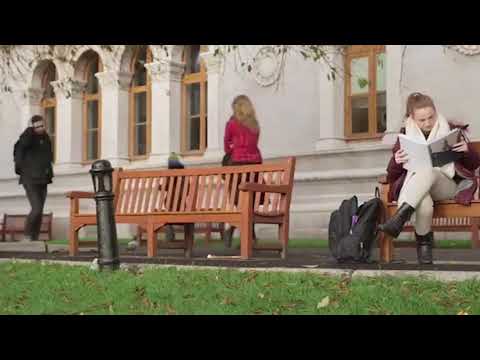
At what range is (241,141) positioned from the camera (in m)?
10.3

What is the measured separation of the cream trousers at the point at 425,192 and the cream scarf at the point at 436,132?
0.17 ft

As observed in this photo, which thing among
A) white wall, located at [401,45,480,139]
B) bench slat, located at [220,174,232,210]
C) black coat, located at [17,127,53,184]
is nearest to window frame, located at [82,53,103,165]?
black coat, located at [17,127,53,184]

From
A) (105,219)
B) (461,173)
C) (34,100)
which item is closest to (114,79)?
(34,100)

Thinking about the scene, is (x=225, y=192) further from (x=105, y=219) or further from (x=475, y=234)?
(x=475, y=234)

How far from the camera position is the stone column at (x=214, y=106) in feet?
55.4

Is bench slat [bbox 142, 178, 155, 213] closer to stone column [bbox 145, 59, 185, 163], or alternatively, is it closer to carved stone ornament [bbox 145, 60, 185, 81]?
stone column [bbox 145, 59, 185, 163]

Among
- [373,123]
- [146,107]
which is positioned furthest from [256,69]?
[146,107]

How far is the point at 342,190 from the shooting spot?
1448 cm

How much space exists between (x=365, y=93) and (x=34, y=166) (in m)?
6.14

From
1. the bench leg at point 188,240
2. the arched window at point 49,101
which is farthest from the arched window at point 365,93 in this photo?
the arched window at point 49,101
